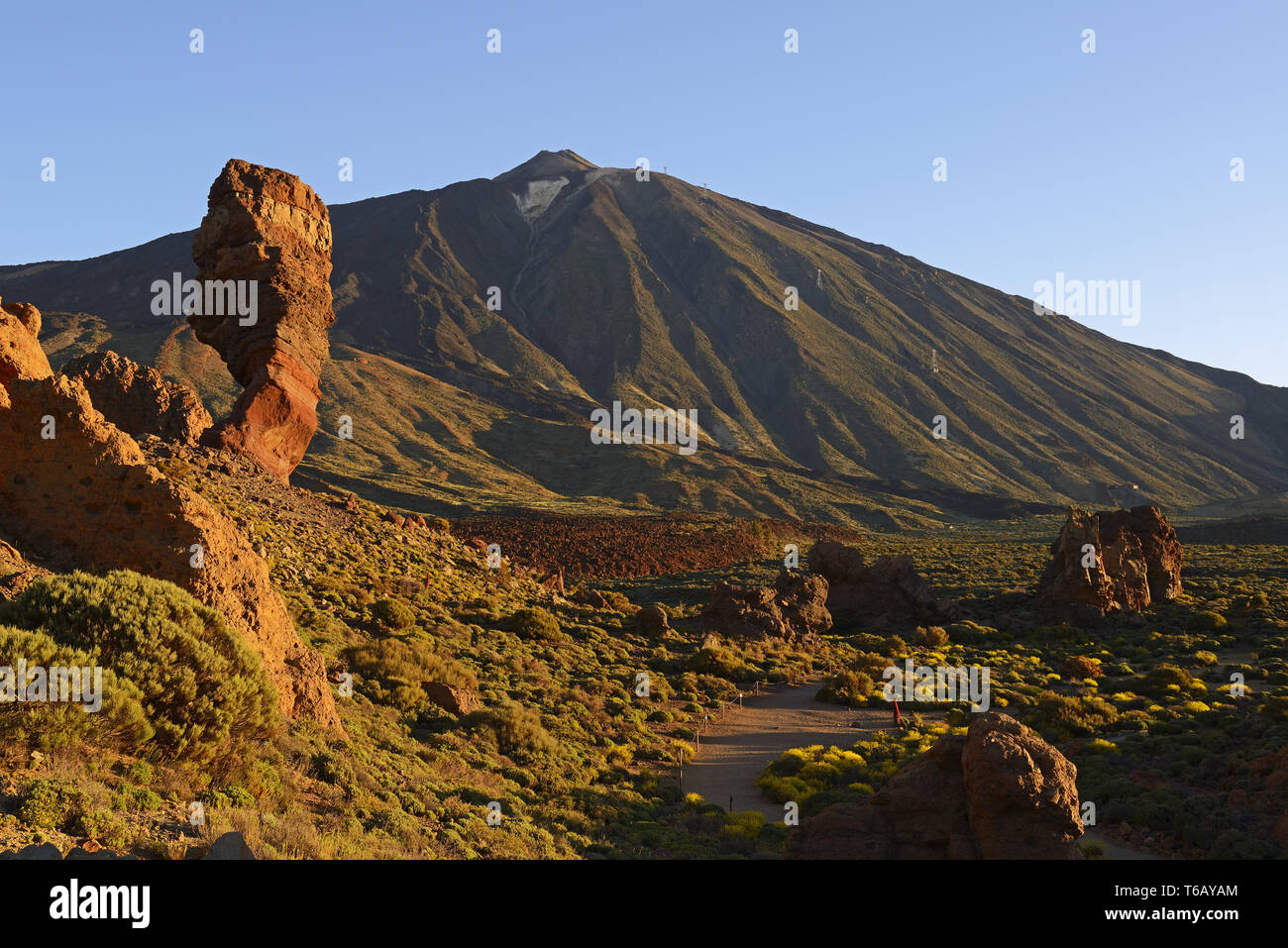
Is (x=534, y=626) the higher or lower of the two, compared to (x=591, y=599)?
higher

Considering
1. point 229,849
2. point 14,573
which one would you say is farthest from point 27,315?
point 229,849

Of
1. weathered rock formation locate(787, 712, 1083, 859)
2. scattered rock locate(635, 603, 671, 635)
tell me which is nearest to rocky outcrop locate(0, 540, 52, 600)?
weathered rock formation locate(787, 712, 1083, 859)

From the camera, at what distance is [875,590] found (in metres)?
45.3

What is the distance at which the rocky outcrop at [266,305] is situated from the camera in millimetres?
32094

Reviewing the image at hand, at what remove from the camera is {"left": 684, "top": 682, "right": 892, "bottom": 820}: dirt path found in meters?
19.2

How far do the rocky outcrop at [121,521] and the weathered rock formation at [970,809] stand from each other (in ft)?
28.6

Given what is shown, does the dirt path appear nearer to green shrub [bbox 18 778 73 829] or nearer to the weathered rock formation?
the weathered rock formation

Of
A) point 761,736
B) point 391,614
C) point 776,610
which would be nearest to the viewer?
point 391,614

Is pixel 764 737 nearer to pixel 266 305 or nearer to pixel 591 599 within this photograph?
pixel 591 599

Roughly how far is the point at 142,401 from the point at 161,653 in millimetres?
27554

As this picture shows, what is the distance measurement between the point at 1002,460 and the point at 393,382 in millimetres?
112298

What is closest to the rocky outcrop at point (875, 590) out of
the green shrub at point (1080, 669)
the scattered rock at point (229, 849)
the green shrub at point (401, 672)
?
the green shrub at point (1080, 669)

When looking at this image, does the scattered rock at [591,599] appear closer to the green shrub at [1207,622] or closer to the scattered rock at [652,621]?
the scattered rock at [652,621]
